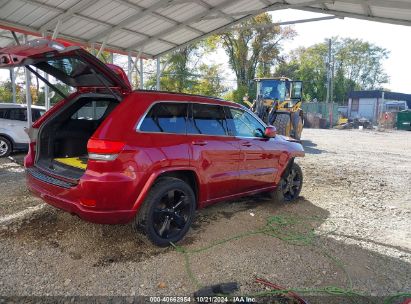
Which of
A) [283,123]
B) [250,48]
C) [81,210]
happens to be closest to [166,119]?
[81,210]

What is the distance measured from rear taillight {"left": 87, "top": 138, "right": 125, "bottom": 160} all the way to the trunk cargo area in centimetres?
67

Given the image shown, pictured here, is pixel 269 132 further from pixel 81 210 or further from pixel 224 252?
pixel 81 210

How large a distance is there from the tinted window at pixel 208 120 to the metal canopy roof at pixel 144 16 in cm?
487

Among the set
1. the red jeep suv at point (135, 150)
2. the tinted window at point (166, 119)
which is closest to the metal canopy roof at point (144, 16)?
the red jeep suv at point (135, 150)

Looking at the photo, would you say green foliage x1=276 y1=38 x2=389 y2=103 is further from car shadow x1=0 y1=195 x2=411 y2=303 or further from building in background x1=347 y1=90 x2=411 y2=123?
car shadow x1=0 y1=195 x2=411 y2=303

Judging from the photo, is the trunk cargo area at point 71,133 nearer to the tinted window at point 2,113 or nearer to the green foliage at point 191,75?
the tinted window at point 2,113

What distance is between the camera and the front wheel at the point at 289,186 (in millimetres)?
5918

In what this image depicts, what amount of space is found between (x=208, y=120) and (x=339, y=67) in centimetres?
6599

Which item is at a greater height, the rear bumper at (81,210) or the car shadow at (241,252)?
the rear bumper at (81,210)

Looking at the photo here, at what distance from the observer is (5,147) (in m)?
9.51

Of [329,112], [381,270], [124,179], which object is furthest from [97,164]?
[329,112]

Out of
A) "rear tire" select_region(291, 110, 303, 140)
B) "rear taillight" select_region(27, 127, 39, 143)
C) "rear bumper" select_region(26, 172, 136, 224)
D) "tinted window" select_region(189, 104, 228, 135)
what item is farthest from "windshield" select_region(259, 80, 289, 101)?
"rear bumper" select_region(26, 172, 136, 224)

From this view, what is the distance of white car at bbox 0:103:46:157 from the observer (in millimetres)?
9469

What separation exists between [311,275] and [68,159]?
341cm
